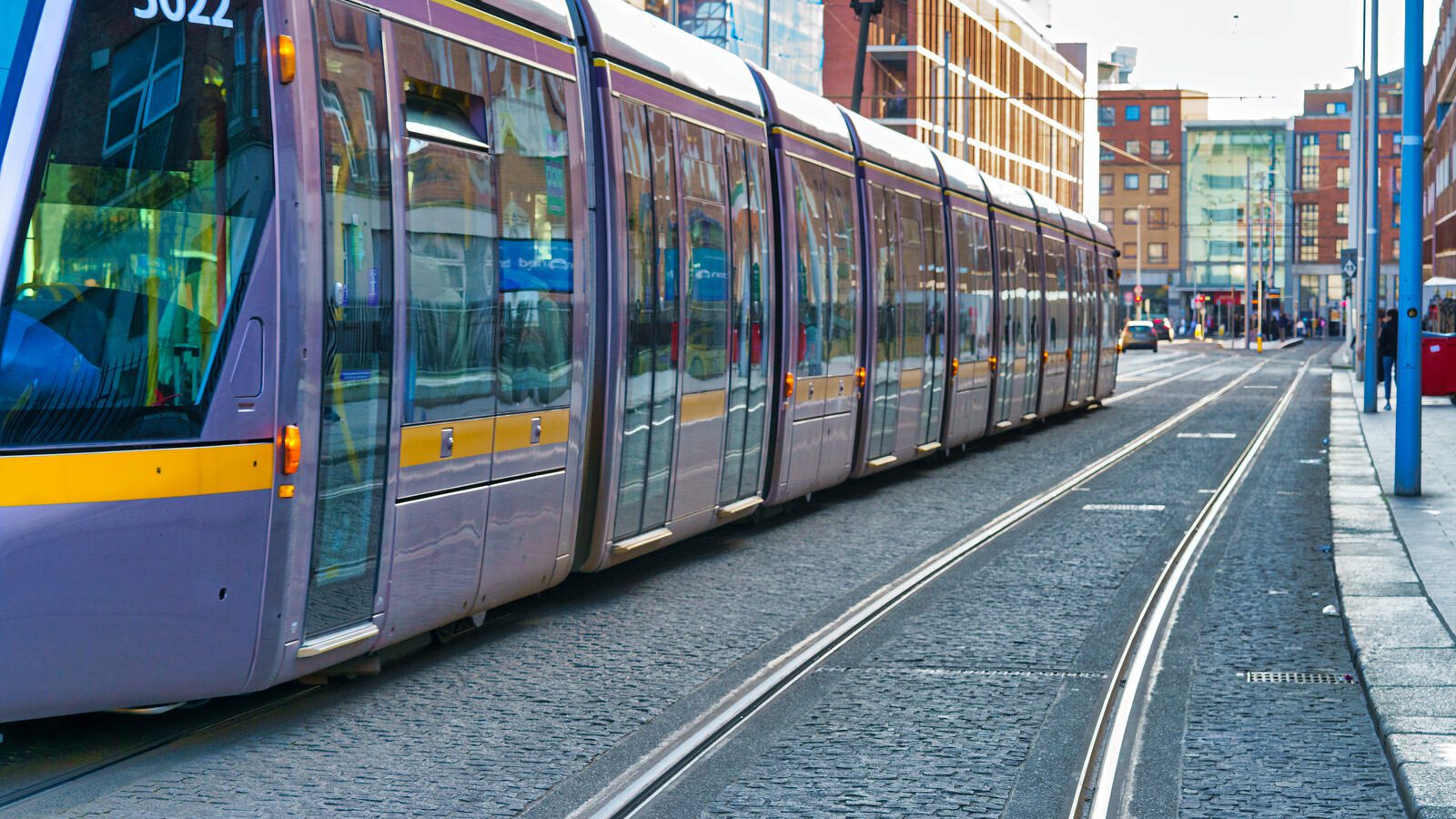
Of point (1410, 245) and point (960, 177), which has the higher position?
point (960, 177)

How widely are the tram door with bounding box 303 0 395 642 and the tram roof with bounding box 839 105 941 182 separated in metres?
8.03

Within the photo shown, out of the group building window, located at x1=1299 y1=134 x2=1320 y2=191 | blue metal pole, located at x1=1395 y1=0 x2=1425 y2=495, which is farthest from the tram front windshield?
building window, located at x1=1299 y1=134 x2=1320 y2=191

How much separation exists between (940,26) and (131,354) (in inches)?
3027

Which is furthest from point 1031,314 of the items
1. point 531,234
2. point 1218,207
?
point 1218,207

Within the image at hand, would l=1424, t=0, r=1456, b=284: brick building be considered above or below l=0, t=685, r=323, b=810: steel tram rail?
above

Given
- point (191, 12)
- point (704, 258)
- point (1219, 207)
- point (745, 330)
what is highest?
point (1219, 207)

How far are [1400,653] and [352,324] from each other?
4.78 m

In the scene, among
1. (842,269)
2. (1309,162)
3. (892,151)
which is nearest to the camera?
(842,269)

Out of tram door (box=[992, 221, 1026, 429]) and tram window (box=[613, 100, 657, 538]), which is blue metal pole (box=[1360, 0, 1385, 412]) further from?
tram window (box=[613, 100, 657, 538])

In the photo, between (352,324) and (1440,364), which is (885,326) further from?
(1440,364)

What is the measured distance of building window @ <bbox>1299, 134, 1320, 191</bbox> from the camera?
454ft

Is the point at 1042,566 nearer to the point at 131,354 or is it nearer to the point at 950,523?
the point at 950,523

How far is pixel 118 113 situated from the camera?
6082 mm

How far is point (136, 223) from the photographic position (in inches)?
240
